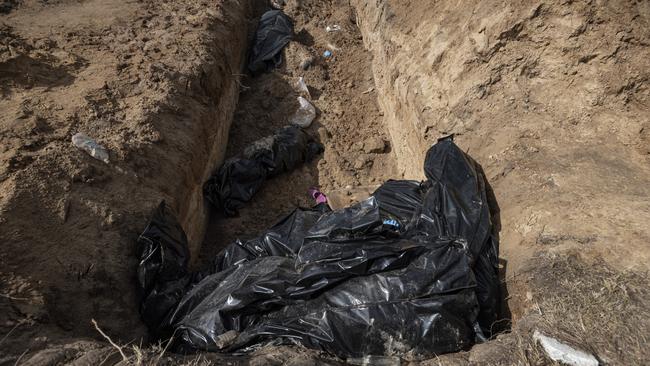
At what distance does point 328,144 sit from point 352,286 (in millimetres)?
3015

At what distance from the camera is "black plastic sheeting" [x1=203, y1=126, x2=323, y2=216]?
14.0ft

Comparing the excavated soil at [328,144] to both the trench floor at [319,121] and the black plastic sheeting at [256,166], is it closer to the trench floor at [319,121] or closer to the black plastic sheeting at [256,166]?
the trench floor at [319,121]

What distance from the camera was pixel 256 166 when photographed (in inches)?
176

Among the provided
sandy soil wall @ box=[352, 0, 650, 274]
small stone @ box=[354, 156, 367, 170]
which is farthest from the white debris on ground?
small stone @ box=[354, 156, 367, 170]

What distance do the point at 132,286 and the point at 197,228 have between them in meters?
1.29

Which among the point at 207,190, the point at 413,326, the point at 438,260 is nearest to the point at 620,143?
the point at 438,260

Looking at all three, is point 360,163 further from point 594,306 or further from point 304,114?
point 594,306

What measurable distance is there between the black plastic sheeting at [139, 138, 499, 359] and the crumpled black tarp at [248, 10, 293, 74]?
144 inches

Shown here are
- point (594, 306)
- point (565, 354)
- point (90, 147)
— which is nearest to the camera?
point (565, 354)

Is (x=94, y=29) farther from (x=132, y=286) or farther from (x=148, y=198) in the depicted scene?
(x=132, y=286)

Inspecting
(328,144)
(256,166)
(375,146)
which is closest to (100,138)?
(256,166)

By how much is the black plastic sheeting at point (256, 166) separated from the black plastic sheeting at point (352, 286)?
1.24 metres

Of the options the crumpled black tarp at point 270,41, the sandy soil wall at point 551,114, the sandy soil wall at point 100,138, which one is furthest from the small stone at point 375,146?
the crumpled black tarp at point 270,41

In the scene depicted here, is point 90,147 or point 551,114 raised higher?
point 551,114
